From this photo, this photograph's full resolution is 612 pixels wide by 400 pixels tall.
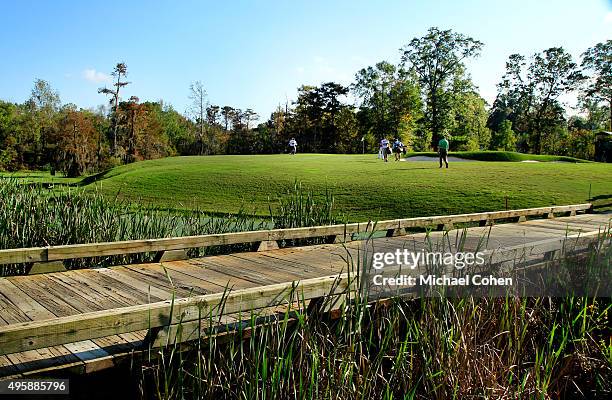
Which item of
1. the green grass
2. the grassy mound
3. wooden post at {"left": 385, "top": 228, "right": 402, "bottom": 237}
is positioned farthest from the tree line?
wooden post at {"left": 385, "top": 228, "right": 402, "bottom": 237}

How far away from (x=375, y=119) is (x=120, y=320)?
4488 centimetres

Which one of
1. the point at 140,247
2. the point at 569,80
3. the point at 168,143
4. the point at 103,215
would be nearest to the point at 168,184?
the point at 103,215

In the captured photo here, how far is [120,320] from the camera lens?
9.73 ft

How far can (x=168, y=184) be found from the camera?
62.9ft

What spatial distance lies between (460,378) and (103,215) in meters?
4.71

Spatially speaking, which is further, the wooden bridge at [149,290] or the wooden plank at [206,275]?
the wooden plank at [206,275]

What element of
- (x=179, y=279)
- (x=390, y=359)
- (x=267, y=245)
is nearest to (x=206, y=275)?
(x=179, y=279)

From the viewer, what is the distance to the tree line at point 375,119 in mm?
41438

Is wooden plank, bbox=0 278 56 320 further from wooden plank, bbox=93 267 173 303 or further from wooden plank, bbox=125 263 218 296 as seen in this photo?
wooden plank, bbox=125 263 218 296

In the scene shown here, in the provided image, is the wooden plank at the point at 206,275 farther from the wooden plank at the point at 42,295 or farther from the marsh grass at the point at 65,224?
the wooden plank at the point at 42,295

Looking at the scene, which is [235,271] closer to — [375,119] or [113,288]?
[113,288]

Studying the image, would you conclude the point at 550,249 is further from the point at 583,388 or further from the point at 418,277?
the point at 418,277

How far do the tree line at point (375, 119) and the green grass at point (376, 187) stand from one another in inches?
865

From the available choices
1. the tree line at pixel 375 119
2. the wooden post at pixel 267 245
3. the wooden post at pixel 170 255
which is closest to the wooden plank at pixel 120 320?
the wooden post at pixel 170 255
